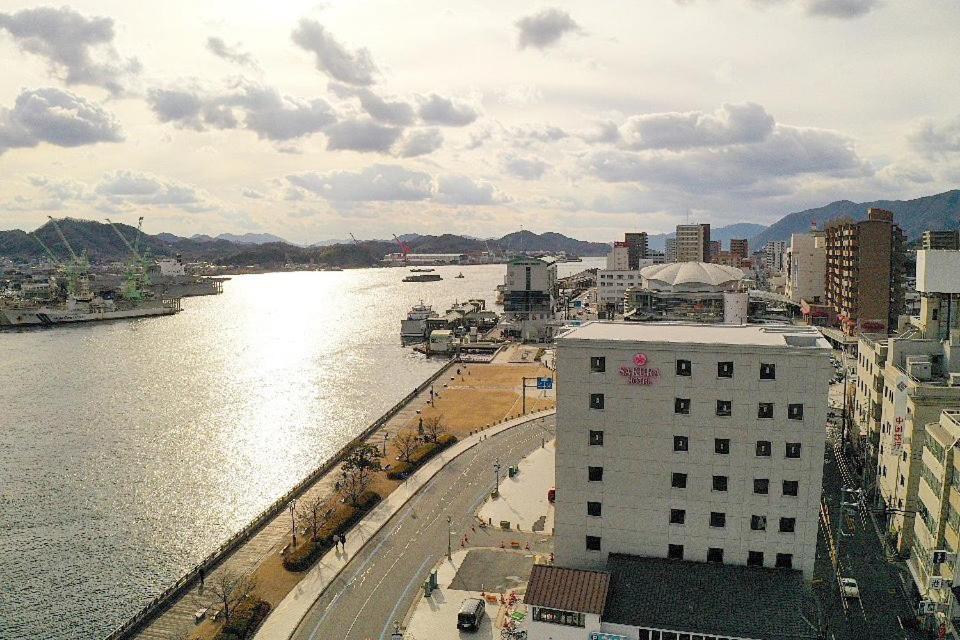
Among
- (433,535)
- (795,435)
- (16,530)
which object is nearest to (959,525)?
(795,435)

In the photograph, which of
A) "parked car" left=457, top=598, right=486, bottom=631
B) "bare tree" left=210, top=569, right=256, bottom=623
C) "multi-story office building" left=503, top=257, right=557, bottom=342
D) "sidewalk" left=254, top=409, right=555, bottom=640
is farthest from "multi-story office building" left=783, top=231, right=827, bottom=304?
"bare tree" left=210, top=569, right=256, bottom=623

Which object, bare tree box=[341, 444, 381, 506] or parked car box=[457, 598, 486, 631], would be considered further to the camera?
bare tree box=[341, 444, 381, 506]

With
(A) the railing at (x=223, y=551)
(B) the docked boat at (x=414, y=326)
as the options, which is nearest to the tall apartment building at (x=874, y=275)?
(B) the docked boat at (x=414, y=326)

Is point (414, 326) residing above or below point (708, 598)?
above

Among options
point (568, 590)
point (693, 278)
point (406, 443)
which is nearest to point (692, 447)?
point (568, 590)

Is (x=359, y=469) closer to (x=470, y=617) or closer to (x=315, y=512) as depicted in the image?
(x=315, y=512)

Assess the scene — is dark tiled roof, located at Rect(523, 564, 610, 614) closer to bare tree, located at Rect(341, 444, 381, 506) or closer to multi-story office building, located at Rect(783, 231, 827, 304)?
bare tree, located at Rect(341, 444, 381, 506)

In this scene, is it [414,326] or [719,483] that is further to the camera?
[414,326]
